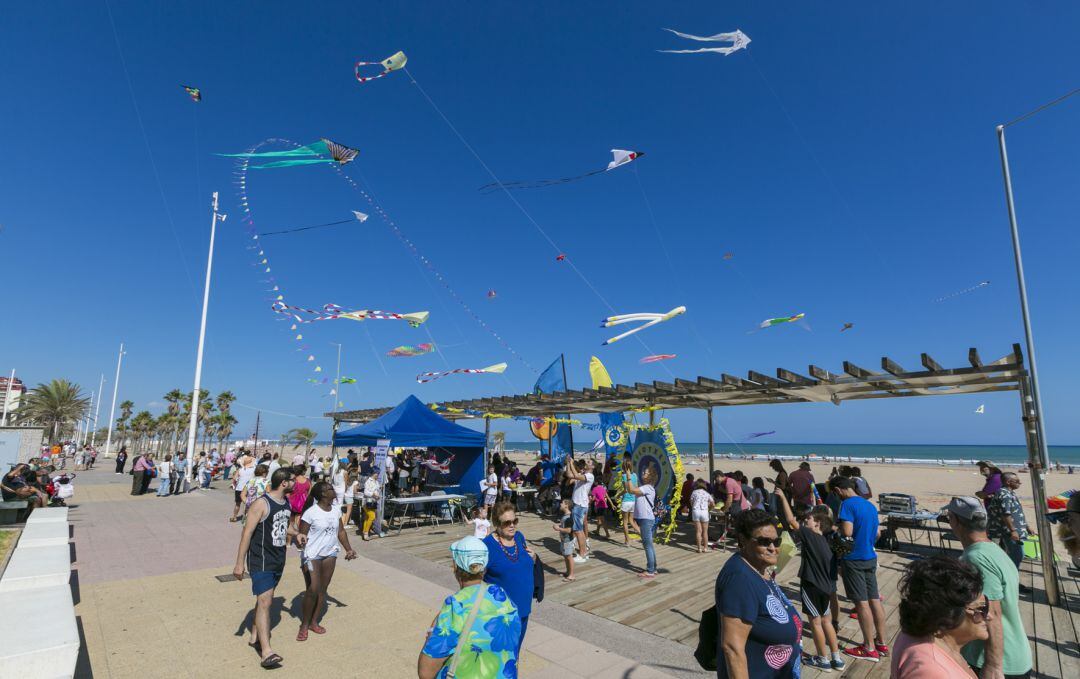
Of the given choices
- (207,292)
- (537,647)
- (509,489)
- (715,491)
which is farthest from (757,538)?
(207,292)

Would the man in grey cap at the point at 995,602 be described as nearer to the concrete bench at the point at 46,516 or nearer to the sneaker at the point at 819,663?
the sneaker at the point at 819,663

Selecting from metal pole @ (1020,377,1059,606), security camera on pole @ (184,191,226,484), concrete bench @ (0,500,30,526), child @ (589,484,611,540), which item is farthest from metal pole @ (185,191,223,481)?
metal pole @ (1020,377,1059,606)

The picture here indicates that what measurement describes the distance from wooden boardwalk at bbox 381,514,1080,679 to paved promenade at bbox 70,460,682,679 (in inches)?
24.0

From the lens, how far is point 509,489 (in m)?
13.7

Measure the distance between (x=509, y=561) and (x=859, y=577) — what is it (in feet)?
11.5

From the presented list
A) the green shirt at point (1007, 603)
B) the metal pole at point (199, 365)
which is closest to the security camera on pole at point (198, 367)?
the metal pole at point (199, 365)

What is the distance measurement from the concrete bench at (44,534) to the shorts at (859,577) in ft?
30.5

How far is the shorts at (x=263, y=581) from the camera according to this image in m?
4.52

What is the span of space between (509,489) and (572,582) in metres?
6.34

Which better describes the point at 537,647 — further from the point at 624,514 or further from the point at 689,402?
the point at 689,402

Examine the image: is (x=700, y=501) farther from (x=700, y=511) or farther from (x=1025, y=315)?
(x=1025, y=315)

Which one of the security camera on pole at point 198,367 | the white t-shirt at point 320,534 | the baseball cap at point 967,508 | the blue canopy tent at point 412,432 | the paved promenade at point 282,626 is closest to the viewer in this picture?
the baseball cap at point 967,508

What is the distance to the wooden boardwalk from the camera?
5.21 m

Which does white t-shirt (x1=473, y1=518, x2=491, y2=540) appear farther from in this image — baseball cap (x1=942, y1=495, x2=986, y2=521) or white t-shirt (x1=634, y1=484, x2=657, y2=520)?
baseball cap (x1=942, y1=495, x2=986, y2=521)
